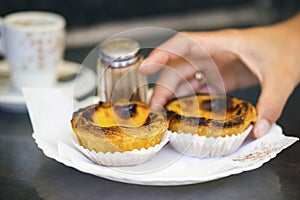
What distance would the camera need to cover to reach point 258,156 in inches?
29.4

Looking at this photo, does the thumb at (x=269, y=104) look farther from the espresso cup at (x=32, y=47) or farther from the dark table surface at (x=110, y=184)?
the espresso cup at (x=32, y=47)

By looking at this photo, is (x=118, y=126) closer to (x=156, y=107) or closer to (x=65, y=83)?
(x=156, y=107)

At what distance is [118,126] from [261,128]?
20 cm

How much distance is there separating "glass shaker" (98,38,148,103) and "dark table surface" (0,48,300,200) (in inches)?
5.4

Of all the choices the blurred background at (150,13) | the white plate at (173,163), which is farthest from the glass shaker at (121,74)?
the blurred background at (150,13)

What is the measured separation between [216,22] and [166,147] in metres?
0.85

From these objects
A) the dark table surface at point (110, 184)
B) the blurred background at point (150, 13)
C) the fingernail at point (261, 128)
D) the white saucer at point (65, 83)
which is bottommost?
the blurred background at point (150, 13)

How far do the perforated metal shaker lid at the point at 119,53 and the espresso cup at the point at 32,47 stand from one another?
0.52ft

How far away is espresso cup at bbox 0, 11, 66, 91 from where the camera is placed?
3.31 ft

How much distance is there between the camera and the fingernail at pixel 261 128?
2.63ft

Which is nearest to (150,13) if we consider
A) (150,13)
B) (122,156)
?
(150,13)

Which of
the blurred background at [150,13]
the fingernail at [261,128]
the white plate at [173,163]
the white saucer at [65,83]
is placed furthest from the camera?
the blurred background at [150,13]

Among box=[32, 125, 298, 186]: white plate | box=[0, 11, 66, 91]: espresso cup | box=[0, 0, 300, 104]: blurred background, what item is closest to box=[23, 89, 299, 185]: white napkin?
box=[32, 125, 298, 186]: white plate

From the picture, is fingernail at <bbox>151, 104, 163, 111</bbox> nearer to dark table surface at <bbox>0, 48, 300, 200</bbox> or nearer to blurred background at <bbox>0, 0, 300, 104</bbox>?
dark table surface at <bbox>0, 48, 300, 200</bbox>
